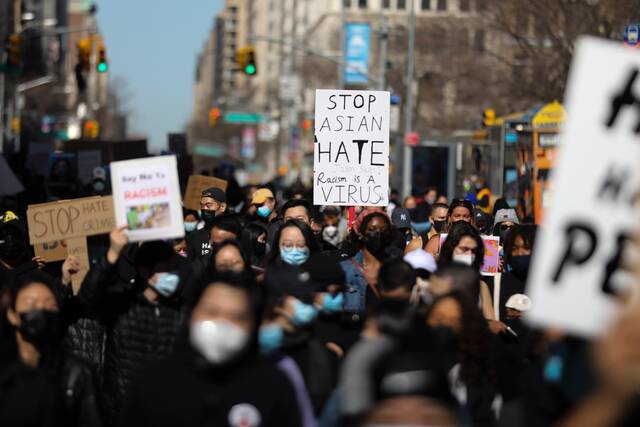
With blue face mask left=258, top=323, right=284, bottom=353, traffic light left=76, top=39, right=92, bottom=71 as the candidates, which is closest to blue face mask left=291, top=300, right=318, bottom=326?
blue face mask left=258, top=323, right=284, bottom=353

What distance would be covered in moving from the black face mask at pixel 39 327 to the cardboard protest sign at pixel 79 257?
191cm

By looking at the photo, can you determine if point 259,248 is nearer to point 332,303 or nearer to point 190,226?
point 190,226

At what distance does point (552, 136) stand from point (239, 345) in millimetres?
19383

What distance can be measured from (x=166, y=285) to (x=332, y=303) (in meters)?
0.83

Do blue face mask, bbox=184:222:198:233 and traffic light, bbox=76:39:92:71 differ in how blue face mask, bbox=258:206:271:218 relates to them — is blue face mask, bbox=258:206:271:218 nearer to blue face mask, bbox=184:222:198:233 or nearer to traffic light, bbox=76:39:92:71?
blue face mask, bbox=184:222:198:233

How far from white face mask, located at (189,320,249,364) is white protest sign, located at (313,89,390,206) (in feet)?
24.1

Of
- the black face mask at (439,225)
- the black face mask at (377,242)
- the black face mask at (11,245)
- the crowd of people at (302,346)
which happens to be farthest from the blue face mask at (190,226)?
the black face mask at (377,242)

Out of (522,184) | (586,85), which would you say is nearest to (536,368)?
(586,85)

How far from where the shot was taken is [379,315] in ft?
18.8

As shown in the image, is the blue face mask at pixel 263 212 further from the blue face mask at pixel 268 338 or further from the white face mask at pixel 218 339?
the white face mask at pixel 218 339

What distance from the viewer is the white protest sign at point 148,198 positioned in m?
7.75

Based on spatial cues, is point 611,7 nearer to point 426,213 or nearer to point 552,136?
point 552,136

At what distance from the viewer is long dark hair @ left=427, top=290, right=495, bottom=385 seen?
629 centimetres

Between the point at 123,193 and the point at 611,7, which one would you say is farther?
the point at 611,7
